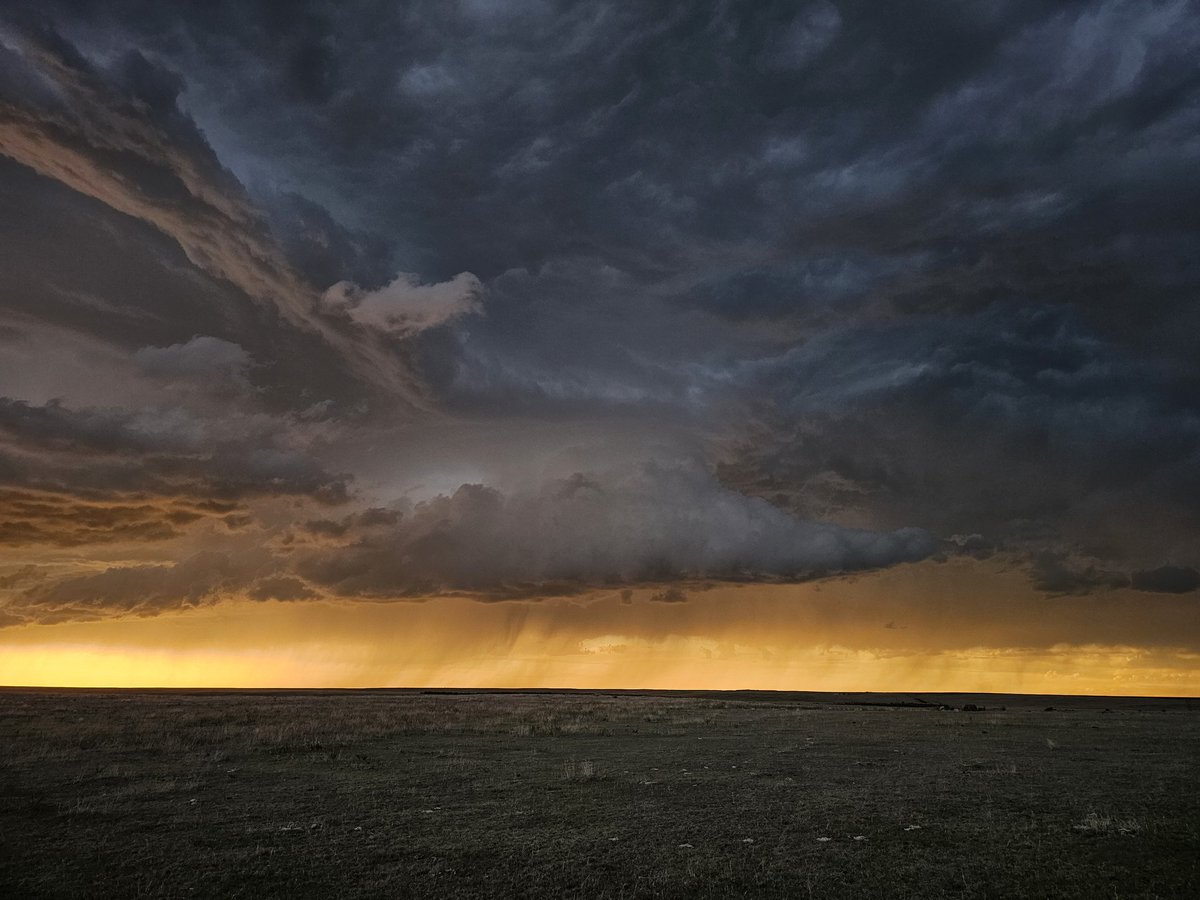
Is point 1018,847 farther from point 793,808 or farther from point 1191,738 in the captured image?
point 1191,738

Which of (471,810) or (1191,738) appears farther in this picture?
(1191,738)

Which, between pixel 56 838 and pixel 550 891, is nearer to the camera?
pixel 550 891

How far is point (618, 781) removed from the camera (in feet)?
83.2

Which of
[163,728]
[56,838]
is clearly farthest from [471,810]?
[163,728]

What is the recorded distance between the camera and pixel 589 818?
19.0 meters

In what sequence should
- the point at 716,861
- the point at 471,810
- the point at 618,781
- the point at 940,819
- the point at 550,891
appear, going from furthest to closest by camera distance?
the point at 618,781 → the point at 471,810 → the point at 940,819 → the point at 716,861 → the point at 550,891

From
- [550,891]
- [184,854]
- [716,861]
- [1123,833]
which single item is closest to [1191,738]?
[1123,833]

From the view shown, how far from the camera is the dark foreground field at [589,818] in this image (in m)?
13.5

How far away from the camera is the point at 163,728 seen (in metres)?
42.1

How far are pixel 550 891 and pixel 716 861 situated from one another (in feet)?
11.4

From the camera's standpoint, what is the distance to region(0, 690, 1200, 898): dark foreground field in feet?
44.3

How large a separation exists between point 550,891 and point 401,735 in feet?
105

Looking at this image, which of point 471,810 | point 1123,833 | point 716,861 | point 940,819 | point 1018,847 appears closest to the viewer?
point 716,861

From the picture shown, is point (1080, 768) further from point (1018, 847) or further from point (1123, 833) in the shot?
point (1018, 847)
